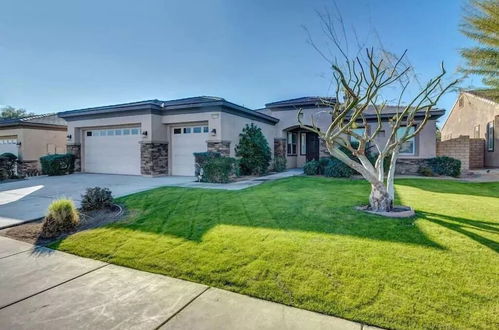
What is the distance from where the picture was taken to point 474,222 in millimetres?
5016

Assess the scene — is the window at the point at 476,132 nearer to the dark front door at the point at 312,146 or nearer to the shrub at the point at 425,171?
the shrub at the point at 425,171

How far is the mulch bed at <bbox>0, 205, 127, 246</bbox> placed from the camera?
4859 mm

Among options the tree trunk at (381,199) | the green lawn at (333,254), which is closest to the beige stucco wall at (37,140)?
the green lawn at (333,254)

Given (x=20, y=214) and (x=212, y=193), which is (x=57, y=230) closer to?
(x=20, y=214)

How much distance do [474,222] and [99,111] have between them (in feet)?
54.9

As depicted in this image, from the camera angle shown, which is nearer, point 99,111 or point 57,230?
point 57,230

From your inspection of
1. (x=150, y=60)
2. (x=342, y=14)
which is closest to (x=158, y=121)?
(x=150, y=60)

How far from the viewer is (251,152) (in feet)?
45.0

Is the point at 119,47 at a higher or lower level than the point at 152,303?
higher

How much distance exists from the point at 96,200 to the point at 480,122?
24.1 meters

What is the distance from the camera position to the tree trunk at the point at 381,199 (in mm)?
5723

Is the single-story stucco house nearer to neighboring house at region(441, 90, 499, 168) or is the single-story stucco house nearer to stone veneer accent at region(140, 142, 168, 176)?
stone veneer accent at region(140, 142, 168, 176)

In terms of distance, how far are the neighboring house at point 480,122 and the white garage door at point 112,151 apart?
57.4ft

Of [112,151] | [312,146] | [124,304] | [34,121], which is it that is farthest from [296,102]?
[34,121]
